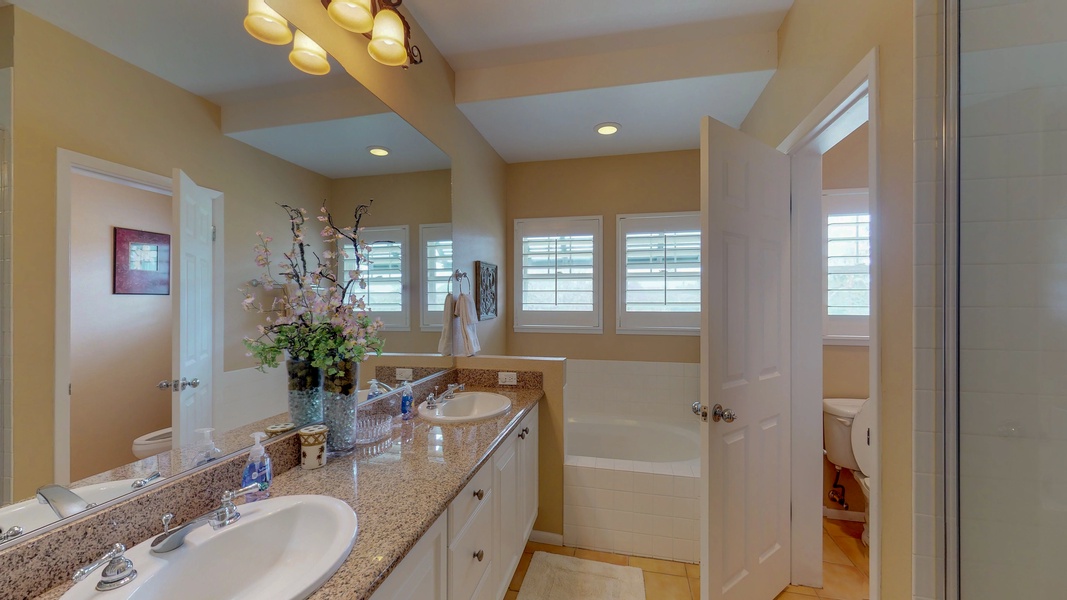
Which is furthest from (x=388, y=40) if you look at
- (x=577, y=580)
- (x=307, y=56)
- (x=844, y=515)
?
(x=844, y=515)

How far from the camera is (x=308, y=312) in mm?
1197

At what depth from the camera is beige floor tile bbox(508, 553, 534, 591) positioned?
1864mm

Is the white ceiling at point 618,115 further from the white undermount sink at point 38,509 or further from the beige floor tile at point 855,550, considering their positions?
the beige floor tile at point 855,550

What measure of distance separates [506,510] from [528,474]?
14.4 inches

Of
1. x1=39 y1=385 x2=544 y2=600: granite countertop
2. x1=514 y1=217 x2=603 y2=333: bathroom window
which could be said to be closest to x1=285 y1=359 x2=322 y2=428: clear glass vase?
x1=39 y1=385 x2=544 y2=600: granite countertop

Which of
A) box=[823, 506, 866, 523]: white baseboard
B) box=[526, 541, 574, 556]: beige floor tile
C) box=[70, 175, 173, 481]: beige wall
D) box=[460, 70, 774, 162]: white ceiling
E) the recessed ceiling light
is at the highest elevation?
box=[460, 70, 774, 162]: white ceiling

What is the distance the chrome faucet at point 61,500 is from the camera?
27.0 inches

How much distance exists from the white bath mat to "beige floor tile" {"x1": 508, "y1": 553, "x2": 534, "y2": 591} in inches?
0.8

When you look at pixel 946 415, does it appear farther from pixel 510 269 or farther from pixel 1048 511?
pixel 510 269

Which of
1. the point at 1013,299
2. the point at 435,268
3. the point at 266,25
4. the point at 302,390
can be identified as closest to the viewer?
the point at 1013,299

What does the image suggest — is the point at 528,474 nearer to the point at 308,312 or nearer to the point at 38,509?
the point at 308,312

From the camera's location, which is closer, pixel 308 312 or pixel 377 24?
pixel 308 312

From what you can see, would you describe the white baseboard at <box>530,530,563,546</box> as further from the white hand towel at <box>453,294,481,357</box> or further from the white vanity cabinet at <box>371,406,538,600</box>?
the white hand towel at <box>453,294,481,357</box>

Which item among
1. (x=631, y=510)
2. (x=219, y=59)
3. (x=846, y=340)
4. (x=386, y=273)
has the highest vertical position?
(x=219, y=59)
